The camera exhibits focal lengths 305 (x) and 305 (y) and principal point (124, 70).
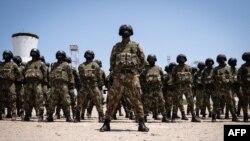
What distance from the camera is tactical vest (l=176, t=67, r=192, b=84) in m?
11.3

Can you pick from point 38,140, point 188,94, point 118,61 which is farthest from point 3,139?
point 188,94

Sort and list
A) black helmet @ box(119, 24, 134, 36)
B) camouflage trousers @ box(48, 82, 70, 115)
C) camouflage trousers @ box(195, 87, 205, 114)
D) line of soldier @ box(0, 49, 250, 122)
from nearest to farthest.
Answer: black helmet @ box(119, 24, 134, 36) → camouflage trousers @ box(48, 82, 70, 115) → line of soldier @ box(0, 49, 250, 122) → camouflage trousers @ box(195, 87, 205, 114)

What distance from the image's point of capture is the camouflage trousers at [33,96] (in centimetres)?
1109

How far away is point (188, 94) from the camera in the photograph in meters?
11.3

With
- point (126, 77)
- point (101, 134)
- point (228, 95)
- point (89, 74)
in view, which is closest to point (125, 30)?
point (126, 77)

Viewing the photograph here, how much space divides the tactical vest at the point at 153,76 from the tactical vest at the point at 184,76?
71cm

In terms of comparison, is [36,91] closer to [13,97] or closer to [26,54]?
[13,97]

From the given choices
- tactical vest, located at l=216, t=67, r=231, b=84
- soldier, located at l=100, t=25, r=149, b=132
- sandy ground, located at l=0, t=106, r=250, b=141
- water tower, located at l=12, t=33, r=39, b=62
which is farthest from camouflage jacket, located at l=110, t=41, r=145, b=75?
water tower, located at l=12, t=33, r=39, b=62

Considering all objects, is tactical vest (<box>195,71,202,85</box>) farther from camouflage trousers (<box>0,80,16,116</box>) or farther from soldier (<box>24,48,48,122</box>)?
camouflage trousers (<box>0,80,16,116</box>)

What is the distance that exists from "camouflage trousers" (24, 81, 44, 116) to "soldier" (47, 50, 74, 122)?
0.43m

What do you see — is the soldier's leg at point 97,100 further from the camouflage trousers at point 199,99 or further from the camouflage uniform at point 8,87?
the camouflage trousers at point 199,99

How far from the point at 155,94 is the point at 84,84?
2.69 m

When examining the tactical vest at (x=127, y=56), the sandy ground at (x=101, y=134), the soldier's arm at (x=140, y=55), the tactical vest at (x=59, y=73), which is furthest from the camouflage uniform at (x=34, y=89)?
the soldier's arm at (x=140, y=55)

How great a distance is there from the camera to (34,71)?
1122 cm
